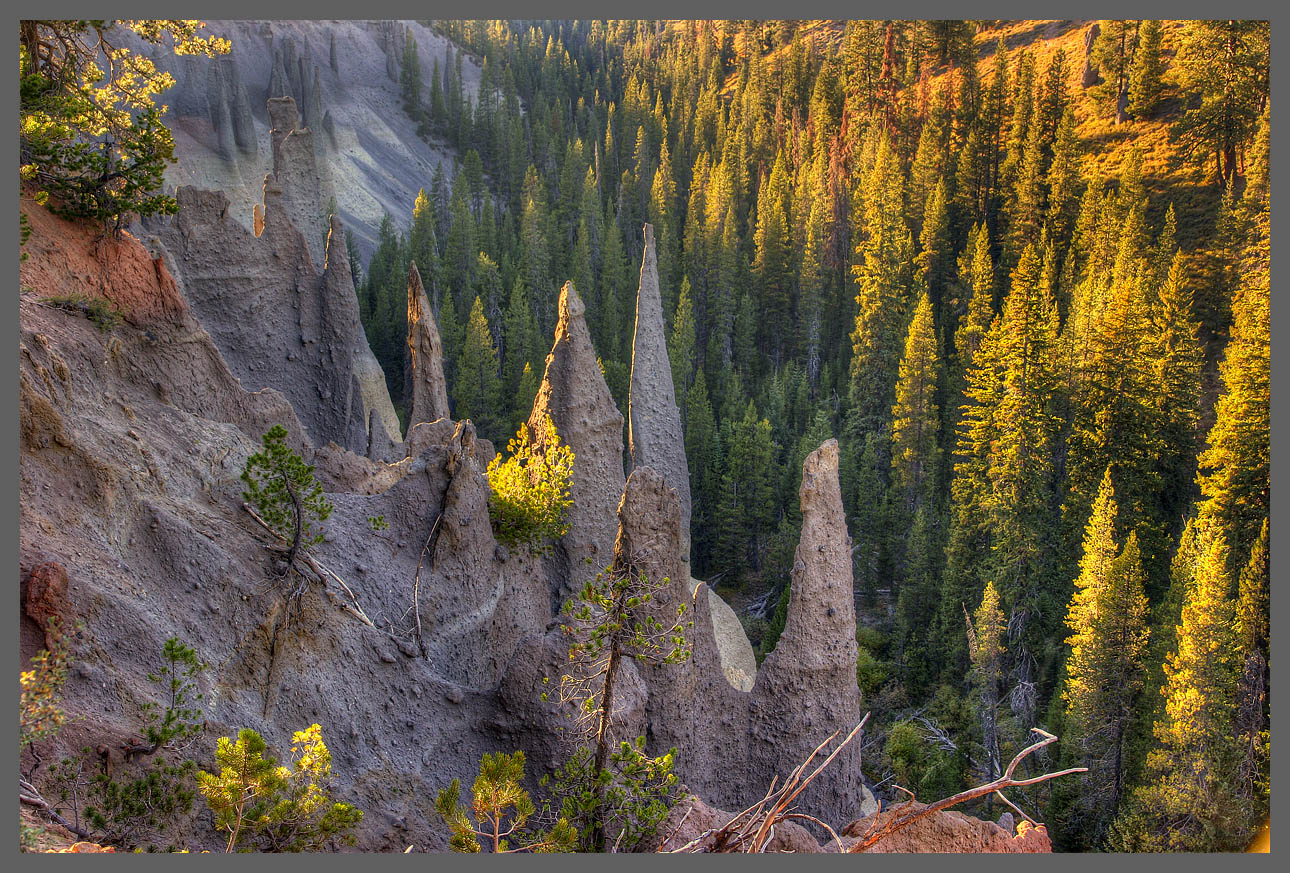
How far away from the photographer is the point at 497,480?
18219 mm

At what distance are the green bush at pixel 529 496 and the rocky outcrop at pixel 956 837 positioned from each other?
8532mm

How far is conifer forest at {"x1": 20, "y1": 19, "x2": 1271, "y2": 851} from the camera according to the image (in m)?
22.1

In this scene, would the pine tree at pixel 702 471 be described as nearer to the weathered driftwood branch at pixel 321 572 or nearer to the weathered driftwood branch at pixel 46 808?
the weathered driftwood branch at pixel 321 572

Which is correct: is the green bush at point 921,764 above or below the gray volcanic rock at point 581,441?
below

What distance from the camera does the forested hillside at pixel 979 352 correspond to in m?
22.1

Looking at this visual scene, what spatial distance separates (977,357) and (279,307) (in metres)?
21.7

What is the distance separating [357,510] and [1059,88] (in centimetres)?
4882

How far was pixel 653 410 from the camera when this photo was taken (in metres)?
29.0

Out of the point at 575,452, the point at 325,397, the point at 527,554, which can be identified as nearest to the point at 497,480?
the point at 527,554

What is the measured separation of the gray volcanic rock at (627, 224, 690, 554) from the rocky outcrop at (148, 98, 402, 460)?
22.6 feet

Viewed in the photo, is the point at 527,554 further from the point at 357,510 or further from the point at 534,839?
the point at 534,839

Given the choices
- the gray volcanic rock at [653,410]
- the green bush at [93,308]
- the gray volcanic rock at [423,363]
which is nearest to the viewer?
the green bush at [93,308]

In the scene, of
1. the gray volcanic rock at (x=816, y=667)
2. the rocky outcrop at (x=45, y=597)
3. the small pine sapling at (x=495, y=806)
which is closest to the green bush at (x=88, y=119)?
the rocky outcrop at (x=45, y=597)

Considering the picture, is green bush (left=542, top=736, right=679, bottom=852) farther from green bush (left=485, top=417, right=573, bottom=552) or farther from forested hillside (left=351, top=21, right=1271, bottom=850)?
forested hillside (left=351, top=21, right=1271, bottom=850)
